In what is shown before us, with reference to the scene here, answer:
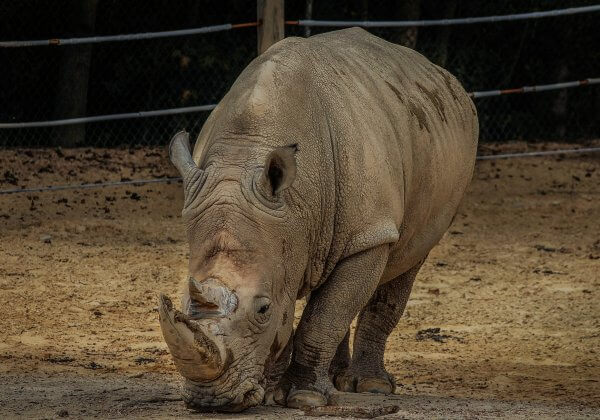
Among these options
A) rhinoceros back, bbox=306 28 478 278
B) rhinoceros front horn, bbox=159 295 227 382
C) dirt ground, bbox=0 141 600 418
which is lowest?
dirt ground, bbox=0 141 600 418

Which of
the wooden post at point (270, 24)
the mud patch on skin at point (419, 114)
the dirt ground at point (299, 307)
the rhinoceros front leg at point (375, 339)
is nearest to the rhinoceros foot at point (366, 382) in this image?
the rhinoceros front leg at point (375, 339)

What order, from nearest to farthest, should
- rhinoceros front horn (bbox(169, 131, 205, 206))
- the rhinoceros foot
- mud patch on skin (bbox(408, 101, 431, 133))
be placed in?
rhinoceros front horn (bbox(169, 131, 205, 206)) < mud patch on skin (bbox(408, 101, 431, 133)) < the rhinoceros foot

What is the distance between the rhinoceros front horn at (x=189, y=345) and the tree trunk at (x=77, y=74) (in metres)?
8.86

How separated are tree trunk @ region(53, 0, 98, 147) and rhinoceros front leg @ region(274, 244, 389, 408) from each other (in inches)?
317

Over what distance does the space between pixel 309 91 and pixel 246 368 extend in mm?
1417

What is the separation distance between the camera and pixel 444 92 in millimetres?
7656

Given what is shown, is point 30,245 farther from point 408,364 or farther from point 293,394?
point 293,394

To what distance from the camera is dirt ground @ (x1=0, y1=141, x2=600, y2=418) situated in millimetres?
6789

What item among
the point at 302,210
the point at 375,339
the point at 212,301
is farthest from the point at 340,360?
the point at 212,301

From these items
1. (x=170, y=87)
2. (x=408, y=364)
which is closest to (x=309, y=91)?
(x=408, y=364)

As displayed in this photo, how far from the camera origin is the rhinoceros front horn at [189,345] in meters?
5.02

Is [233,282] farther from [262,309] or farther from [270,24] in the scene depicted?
[270,24]

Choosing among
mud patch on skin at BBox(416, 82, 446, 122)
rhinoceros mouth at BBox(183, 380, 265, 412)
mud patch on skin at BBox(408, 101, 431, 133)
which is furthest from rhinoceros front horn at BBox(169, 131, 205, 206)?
mud patch on skin at BBox(416, 82, 446, 122)

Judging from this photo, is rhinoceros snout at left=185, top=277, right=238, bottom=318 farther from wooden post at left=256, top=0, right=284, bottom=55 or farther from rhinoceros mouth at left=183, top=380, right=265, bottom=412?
wooden post at left=256, top=0, right=284, bottom=55
